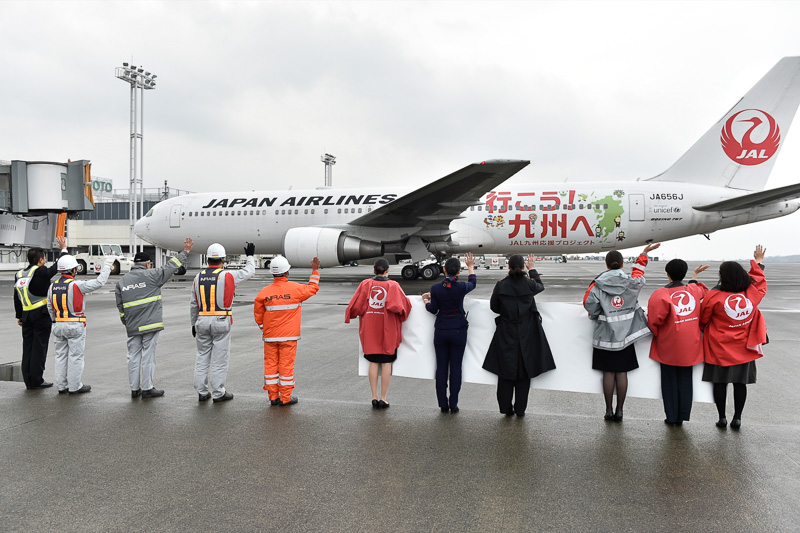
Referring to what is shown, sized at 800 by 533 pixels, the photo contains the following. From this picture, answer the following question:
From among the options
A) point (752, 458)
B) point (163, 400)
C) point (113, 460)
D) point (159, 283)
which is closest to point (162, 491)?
point (113, 460)

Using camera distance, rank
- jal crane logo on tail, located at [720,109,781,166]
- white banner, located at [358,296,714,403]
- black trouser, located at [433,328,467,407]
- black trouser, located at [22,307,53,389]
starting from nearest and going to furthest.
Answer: white banner, located at [358,296,714,403] < black trouser, located at [433,328,467,407] < black trouser, located at [22,307,53,389] < jal crane logo on tail, located at [720,109,781,166]

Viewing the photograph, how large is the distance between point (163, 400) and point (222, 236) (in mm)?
18407

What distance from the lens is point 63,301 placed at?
5.30 metres

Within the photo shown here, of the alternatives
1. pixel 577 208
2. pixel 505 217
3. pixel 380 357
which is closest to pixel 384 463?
pixel 380 357

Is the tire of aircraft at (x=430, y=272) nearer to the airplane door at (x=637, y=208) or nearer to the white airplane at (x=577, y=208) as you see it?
the white airplane at (x=577, y=208)

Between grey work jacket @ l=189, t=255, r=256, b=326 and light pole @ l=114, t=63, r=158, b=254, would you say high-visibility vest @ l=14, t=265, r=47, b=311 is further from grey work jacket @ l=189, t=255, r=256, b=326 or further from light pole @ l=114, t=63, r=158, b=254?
light pole @ l=114, t=63, r=158, b=254

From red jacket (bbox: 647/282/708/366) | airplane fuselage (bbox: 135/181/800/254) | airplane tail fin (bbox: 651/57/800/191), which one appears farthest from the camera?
airplane fuselage (bbox: 135/181/800/254)

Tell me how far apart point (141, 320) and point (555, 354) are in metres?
4.29

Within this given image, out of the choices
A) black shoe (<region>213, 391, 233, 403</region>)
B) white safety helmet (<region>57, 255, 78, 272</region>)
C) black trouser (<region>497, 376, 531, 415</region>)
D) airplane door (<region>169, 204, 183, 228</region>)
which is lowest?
black shoe (<region>213, 391, 233, 403</region>)

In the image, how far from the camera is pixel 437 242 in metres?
20.6

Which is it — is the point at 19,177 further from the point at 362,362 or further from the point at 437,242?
the point at 362,362

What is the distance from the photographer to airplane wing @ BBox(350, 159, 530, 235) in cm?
1628

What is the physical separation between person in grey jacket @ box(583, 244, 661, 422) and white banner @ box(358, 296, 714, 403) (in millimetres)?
154

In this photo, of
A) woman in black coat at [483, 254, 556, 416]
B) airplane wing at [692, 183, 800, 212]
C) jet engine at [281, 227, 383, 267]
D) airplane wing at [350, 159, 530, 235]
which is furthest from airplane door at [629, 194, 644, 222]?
woman in black coat at [483, 254, 556, 416]
